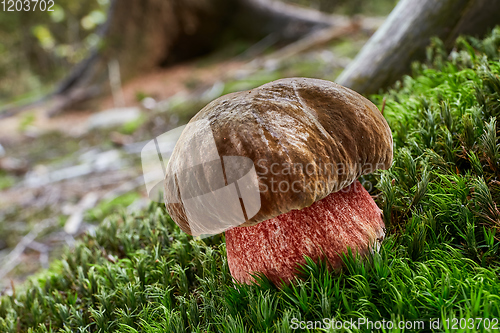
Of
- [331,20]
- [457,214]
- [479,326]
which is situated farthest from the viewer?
[331,20]

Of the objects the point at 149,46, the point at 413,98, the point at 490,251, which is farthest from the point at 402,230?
the point at 149,46

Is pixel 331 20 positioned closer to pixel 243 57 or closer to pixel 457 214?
pixel 243 57

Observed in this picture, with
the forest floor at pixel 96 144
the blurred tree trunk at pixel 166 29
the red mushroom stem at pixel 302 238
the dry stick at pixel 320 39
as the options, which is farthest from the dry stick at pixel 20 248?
the dry stick at pixel 320 39

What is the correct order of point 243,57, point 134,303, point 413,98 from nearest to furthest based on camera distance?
point 134,303 → point 413,98 → point 243,57

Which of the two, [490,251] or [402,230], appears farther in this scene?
[402,230]

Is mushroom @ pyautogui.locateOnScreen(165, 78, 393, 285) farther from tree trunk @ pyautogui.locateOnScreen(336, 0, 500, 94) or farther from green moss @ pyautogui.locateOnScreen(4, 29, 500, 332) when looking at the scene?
tree trunk @ pyautogui.locateOnScreen(336, 0, 500, 94)

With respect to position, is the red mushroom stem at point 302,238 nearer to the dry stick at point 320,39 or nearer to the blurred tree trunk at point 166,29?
the dry stick at point 320,39
